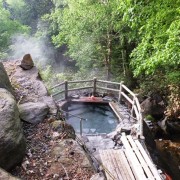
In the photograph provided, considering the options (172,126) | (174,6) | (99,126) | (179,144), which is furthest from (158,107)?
(174,6)

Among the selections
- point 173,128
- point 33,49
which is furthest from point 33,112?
point 33,49

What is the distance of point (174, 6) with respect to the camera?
267 inches

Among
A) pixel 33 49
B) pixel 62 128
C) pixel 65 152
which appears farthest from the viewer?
pixel 33 49

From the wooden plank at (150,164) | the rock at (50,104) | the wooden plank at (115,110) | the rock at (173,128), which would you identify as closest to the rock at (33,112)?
the rock at (50,104)

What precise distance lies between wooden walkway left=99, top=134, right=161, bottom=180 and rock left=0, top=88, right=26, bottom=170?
200 cm

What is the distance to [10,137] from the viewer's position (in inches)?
145

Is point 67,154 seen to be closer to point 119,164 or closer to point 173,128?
point 119,164

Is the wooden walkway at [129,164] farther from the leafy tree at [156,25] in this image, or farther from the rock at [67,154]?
the leafy tree at [156,25]

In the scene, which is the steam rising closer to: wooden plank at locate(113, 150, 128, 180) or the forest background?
the forest background

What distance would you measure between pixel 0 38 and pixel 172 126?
31.6 feet

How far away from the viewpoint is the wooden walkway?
510 cm

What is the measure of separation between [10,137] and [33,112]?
1614mm

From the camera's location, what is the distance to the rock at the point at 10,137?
362 cm

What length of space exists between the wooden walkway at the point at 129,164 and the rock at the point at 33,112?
174cm
